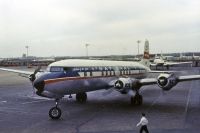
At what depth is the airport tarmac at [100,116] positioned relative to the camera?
15852 millimetres

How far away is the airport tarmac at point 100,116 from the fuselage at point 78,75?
66.9 inches

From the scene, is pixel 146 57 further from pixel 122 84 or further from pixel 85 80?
pixel 85 80

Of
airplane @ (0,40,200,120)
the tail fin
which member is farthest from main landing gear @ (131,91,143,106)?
the tail fin

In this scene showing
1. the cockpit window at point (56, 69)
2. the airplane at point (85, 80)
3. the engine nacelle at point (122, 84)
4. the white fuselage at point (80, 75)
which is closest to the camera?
the airplane at point (85, 80)

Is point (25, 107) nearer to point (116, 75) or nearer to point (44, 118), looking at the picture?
point (44, 118)

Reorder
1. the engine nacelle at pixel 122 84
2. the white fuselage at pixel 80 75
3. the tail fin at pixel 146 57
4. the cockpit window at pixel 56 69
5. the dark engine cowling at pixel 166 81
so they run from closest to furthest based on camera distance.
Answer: the white fuselage at pixel 80 75 → the cockpit window at pixel 56 69 → the dark engine cowling at pixel 166 81 → the engine nacelle at pixel 122 84 → the tail fin at pixel 146 57

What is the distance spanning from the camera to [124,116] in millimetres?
19297

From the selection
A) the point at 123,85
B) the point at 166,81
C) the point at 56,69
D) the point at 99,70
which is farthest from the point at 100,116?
the point at 166,81

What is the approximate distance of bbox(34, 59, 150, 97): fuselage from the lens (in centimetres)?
1900

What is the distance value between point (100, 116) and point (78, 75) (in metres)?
3.34

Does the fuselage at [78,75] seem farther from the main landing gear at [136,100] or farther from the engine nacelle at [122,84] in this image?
the main landing gear at [136,100]

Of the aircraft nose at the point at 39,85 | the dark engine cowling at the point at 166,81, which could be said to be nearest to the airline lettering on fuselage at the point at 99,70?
the aircraft nose at the point at 39,85

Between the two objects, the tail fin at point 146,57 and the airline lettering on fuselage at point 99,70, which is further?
the tail fin at point 146,57

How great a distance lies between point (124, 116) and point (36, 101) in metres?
9.80
